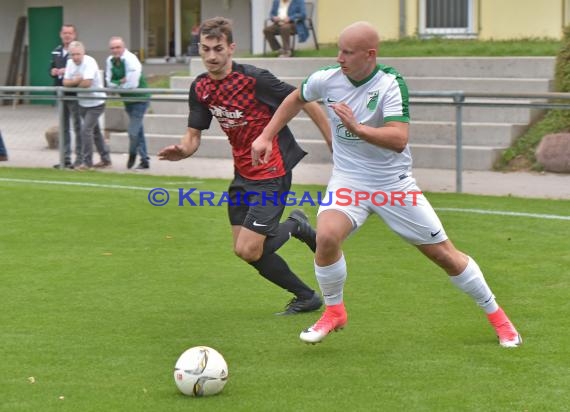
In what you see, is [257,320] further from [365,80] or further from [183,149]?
[365,80]

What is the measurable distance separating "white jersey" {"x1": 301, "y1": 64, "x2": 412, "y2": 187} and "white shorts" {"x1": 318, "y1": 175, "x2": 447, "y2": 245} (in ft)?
0.18

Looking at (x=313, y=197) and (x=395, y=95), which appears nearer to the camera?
(x=395, y=95)

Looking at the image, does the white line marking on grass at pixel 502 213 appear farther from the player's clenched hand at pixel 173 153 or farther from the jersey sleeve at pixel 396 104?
the jersey sleeve at pixel 396 104

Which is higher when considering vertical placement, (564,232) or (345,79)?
(345,79)

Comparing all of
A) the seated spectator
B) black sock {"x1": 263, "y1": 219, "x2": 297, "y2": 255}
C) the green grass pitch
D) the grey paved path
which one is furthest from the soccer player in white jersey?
the seated spectator

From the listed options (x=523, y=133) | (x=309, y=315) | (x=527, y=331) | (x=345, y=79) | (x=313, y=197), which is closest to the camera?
(x=345, y=79)

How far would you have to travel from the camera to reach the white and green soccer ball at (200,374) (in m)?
5.96

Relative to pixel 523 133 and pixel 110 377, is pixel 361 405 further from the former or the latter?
pixel 523 133

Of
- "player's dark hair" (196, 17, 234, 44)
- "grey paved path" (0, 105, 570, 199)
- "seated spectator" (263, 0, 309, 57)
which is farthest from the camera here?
"seated spectator" (263, 0, 309, 57)

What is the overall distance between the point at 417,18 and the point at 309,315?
16.2 m

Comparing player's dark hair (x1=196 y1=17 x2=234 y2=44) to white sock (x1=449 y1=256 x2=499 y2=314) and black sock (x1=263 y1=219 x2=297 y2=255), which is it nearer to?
black sock (x1=263 y1=219 x2=297 y2=255)

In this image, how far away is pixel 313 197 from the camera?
46.2 feet

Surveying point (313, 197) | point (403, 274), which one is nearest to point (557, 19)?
point (313, 197)

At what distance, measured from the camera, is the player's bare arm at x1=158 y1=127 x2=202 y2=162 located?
25.4 ft
